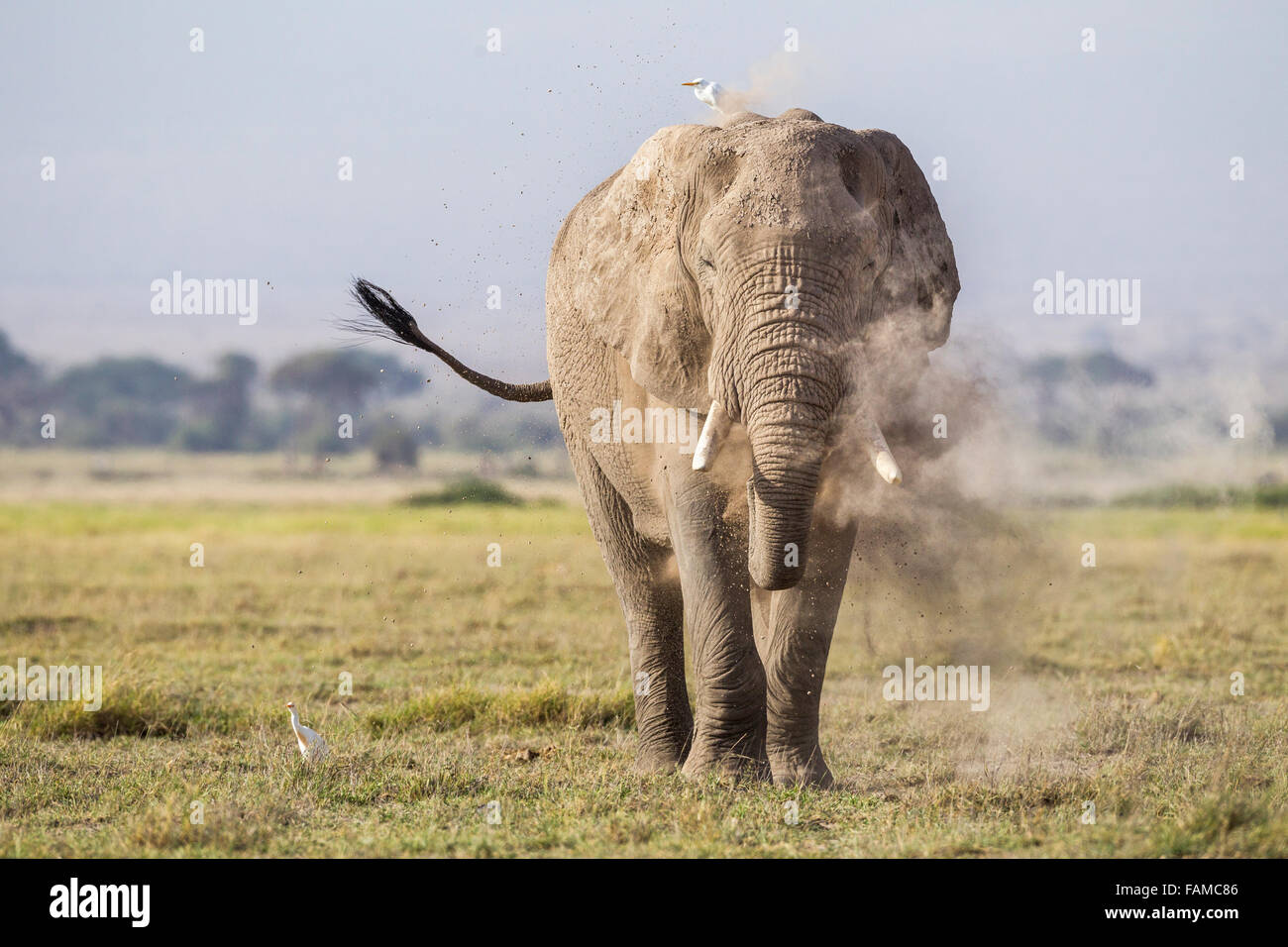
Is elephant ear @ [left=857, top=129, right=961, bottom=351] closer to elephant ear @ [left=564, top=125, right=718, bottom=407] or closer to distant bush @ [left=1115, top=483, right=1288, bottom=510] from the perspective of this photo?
elephant ear @ [left=564, top=125, right=718, bottom=407]

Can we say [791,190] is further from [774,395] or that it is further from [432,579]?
[432,579]

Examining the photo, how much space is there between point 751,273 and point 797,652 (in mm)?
2337

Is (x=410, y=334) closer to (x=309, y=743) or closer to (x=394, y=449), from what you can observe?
(x=309, y=743)

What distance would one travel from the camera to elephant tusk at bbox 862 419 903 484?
6.75 metres

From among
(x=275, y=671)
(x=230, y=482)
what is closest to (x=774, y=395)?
(x=275, y=671)

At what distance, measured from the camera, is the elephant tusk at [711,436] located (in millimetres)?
7316

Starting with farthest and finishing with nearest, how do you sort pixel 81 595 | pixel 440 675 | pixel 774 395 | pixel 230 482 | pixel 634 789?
1. pixel 230 482
2. pixel 81 595
3. pixel 440 675
4. pixel 634 789
5. pixel 774 395

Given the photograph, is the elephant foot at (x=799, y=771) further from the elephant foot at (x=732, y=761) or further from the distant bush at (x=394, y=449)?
the distant bush at (x=394, y=449)

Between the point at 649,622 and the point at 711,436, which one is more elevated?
the point at 711,436

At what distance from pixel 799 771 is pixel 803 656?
2.04 ft

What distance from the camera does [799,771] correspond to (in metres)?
8.34

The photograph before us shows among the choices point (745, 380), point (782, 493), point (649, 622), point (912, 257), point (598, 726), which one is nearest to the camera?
point (782, 493)

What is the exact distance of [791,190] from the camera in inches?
277

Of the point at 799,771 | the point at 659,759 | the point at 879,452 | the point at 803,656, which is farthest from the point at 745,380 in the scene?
the point at 659,759
